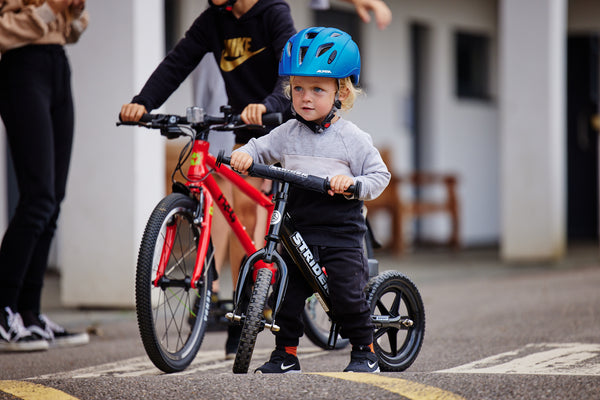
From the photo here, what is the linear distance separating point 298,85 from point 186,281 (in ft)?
3.22

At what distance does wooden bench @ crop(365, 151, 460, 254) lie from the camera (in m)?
12.1

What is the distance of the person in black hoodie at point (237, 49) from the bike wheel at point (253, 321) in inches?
44.8

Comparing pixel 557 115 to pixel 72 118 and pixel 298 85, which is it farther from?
pixel 298 85

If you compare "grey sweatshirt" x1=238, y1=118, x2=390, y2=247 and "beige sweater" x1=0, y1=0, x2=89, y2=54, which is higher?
Answer: "beige sweater" x1=0, y1=0, x2=89, y2=54

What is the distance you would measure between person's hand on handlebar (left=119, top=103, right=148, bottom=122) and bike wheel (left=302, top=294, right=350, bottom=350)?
1.26 metres

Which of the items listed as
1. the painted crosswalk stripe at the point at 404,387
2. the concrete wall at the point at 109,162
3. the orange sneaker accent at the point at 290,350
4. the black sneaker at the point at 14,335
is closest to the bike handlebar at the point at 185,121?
the orange sneaker accent at the point at 290,350

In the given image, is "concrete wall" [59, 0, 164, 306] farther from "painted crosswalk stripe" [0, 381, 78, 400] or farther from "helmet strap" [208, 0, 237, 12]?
"painted crosswalk stripe" [0, 381, 78, 400]

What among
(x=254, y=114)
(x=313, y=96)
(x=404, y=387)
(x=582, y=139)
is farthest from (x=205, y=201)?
(x=582, y=139)

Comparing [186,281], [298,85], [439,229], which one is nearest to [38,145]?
[186,281]

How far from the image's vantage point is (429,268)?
1062 cm

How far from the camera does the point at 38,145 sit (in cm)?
519

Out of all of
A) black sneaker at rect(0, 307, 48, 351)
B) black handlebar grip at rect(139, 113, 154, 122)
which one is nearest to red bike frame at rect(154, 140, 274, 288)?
black handlebar grip at rect(139, 113, 154, 122)

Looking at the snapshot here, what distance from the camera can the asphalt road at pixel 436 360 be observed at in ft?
11.0

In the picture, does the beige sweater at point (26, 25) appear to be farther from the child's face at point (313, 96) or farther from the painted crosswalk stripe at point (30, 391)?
the painted crosswalk stripe at point (30, 391)
